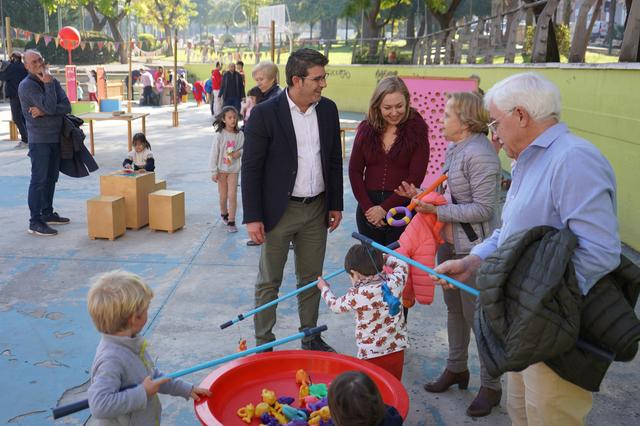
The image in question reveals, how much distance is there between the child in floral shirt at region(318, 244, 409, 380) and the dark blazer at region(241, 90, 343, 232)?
696 millimetres

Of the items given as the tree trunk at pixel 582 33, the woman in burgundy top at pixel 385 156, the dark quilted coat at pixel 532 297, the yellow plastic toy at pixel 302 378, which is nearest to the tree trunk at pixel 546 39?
the tree trunk at pixel 582 33

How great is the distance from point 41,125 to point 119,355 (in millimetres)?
5359

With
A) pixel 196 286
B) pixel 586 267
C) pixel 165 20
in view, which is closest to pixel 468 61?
pixel 196 286

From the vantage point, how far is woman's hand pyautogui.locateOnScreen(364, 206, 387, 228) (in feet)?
14.1

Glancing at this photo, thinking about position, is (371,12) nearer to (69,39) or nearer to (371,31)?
(371,31)

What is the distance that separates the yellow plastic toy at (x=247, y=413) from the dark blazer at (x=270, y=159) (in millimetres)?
1209

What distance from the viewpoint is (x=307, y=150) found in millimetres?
4109

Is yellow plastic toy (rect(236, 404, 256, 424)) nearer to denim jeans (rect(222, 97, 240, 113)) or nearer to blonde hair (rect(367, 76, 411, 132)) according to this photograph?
blonde hair (rect(367, 76, 411, 132))

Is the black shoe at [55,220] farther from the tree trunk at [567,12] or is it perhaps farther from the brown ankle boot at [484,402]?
the tree trunk at [567,12]

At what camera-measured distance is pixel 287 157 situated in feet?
13.3

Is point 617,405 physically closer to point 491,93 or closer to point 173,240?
point 491,93

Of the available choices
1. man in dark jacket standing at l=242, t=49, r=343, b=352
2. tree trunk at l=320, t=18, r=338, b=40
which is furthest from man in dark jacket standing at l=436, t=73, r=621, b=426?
tree trunk at l=320, t=18, r=338, b=40

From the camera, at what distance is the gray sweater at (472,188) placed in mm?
3738

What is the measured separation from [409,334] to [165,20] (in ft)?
218
